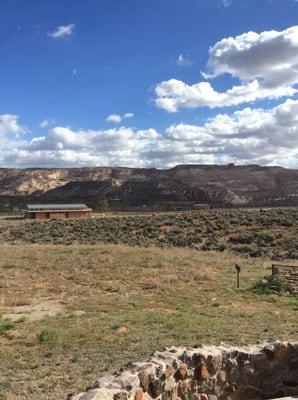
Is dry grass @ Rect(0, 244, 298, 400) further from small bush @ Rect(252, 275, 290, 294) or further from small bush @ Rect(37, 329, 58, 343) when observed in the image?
small bush @ Rect(252, 275, 290, 294)

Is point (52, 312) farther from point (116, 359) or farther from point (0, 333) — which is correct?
point (116, 359)

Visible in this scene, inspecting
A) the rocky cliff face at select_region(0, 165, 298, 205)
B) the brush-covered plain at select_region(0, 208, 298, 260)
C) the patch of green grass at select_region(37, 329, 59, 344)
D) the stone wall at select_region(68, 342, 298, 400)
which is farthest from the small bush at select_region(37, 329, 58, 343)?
the rocky cliff face at select_region(0, 165, 298, 205)

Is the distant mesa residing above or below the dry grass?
above

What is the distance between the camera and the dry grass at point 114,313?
938cm

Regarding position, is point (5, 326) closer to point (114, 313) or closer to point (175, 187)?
point (114, 313)

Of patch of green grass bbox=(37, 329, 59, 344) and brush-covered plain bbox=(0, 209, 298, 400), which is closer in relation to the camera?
brush-covered plain bbox=(0, 209, 298, 400)

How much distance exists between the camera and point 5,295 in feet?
55.4

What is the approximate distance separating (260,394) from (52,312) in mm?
8536

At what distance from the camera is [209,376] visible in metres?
6.89

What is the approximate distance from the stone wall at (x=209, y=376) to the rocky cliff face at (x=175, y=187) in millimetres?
126728

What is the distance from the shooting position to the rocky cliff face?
144625mm

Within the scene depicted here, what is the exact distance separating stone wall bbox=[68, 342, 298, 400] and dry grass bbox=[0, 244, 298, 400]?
2.30 metres

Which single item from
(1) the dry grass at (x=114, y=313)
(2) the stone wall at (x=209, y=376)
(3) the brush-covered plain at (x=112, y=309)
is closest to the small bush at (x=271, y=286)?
(3) the brush-covered plain at (x=112, y=309)

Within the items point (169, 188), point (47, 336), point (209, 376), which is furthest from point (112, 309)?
point (169, 188)
